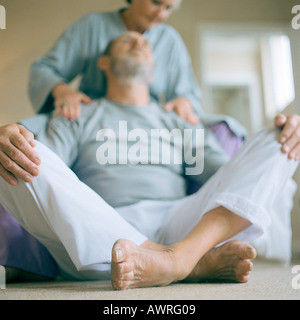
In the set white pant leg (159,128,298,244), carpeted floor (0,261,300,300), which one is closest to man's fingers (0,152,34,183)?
carpeted floor (0,261,300,300)

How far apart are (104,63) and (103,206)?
746mm

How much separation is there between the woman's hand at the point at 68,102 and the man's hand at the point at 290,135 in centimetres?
53

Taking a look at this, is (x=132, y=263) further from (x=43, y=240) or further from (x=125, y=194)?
(x=125, y=194)

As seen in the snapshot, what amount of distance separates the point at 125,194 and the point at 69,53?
0.66 m

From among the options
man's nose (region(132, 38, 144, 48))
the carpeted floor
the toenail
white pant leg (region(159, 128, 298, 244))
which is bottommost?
the carpeted floor

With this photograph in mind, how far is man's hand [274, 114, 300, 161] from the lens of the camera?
2.50 ft

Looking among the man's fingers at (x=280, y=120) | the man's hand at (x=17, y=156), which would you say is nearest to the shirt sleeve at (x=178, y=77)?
the man's fingers at (x=280, y=120)

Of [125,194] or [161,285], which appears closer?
[161,285]

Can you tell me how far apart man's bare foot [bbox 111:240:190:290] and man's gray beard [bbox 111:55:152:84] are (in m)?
0.72

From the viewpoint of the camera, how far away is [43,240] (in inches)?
29.5

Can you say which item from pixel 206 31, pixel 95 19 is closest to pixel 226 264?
pixel 95 19

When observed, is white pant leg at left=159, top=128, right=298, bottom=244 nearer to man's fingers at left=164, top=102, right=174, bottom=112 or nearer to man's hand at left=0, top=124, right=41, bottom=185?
man's hand at left=0, top=124, right=41, bottom=185

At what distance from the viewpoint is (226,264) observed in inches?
25.8
